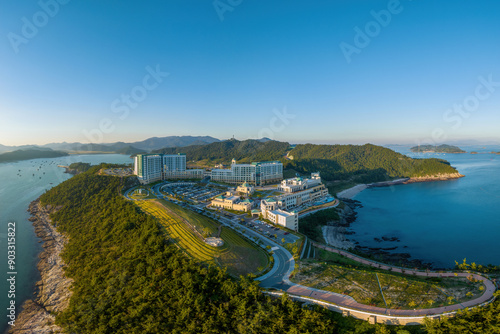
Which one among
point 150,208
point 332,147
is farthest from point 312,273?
point 332,147

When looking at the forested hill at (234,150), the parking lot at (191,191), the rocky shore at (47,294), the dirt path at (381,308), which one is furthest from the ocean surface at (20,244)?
the forested hill at (234,150)

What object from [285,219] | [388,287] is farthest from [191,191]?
[388,287]

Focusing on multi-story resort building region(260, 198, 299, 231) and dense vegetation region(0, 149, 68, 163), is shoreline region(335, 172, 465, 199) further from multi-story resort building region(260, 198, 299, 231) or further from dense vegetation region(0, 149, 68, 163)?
dense vegetation region(0, 149, 68, 163)

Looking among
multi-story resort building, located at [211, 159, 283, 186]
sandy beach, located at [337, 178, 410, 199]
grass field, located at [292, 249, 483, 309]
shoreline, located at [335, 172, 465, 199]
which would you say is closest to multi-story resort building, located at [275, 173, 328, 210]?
multi-story resort building, located at [211, 159, 283, 186]

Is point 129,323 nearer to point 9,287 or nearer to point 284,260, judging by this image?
point 284,260

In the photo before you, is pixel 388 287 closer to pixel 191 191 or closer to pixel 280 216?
pixel 280 216

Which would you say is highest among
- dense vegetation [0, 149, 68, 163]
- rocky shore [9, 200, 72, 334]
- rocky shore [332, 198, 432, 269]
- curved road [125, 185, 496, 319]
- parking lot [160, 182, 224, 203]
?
dense vegetation [0, 149, 68, 163]
